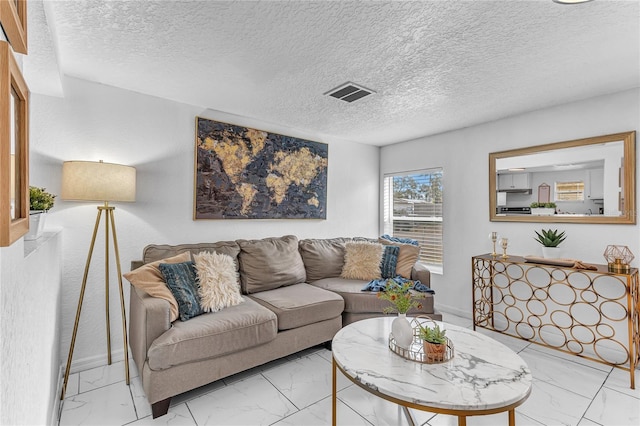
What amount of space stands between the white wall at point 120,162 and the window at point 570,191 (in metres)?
3.15

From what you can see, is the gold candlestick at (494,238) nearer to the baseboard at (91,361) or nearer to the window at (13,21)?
the window at (13,21)

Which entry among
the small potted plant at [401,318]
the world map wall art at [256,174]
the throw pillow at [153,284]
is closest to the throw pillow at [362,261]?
the world map wall art at [256,174]

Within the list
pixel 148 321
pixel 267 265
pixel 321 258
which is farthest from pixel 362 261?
pixel 148 321

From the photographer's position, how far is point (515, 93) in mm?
2725

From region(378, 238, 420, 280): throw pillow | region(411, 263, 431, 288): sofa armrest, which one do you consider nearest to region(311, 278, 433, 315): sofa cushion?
region(411, 263, 431, 288): sofa armrest

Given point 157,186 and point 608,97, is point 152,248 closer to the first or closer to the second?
point 157,186

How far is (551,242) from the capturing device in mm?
2908

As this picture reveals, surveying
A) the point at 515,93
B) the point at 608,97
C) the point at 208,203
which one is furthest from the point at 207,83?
the point at 608,97

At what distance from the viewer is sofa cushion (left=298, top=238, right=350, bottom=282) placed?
11.5 feet

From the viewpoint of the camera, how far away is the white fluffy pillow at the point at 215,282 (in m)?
2.34

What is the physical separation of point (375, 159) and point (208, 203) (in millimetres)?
2726

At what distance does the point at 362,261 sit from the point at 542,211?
1.91m

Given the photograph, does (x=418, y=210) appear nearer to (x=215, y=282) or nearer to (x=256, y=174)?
(x=256, y=174)

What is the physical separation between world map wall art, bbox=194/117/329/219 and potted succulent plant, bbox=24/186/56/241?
1408 mm
